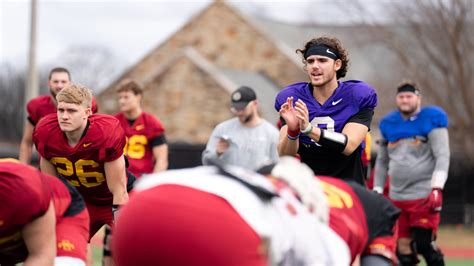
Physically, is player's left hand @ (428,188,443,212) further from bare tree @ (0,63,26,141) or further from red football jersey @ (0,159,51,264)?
bare tree @ (0,63,26,141)

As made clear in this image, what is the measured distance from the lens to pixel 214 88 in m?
30.0

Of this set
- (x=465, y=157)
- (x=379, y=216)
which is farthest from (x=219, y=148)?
(x=465, y=157)

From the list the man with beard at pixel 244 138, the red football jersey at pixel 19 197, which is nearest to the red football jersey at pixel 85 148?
the red football jersey at pixel 19 197

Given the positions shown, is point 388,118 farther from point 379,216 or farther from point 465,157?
point 465,157

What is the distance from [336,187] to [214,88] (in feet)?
84.9

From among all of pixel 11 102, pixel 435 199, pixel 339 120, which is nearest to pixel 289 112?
pixel 339 120

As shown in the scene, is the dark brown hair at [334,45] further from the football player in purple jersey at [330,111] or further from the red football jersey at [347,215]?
the red football jersey at [347,215]

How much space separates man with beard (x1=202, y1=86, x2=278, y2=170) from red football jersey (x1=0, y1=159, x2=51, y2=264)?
226 inches

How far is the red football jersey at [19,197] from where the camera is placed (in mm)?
4398

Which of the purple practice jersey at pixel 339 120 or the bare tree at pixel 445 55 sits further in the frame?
the bare tree at pixel 445 55

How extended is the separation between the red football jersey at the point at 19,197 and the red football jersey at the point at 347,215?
1.27m

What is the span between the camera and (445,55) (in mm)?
22031

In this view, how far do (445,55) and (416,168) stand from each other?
41.8 ft

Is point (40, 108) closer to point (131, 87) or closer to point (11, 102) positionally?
point (131, 87)
